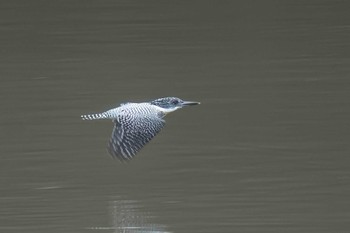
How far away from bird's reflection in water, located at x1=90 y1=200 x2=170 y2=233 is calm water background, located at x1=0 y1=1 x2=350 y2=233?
0.05ft

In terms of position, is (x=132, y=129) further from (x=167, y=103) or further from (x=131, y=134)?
(x=167, y=103)

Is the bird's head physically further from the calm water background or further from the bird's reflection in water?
the bird's reflection in water

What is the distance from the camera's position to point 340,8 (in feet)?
52.7

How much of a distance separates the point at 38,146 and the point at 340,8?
6.95 meters

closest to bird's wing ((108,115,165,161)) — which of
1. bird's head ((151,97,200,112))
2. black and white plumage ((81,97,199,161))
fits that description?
black and white plumage ((81,97,199,161))

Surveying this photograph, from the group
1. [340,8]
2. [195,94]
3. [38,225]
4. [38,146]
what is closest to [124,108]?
[38,225]

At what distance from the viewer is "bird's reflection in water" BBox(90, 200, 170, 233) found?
782 cm

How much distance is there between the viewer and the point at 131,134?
808 cm

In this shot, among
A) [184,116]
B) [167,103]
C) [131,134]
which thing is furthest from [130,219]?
[184,116]

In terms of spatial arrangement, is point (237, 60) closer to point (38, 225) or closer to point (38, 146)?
point (38, 146)

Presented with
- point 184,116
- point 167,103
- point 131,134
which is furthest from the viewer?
point 184,116

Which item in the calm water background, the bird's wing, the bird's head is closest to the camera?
the bird's wing

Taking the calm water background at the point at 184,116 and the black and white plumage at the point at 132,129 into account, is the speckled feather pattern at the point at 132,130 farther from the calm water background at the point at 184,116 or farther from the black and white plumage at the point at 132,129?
the calm water background at the point at 184,116

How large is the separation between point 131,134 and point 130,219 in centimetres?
51
